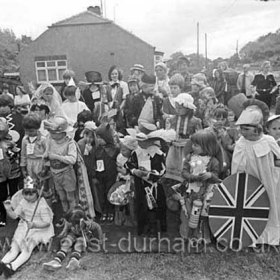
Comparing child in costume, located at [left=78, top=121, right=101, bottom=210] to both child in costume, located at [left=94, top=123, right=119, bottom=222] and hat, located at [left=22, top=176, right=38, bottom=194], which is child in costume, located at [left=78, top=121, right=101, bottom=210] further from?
hat, located at [left=22, top=176, right=38, bottom=194]

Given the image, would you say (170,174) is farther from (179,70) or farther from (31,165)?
(179,70)

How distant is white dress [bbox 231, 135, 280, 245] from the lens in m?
3.18

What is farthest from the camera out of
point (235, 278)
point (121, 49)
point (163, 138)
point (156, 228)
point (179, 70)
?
point (121, 49)

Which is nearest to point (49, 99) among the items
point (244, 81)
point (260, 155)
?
point (260, 155)

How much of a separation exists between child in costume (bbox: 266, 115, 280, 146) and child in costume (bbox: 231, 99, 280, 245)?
28cm

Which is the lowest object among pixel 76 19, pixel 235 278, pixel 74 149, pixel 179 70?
pixel 235 278

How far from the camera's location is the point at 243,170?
3.26 m

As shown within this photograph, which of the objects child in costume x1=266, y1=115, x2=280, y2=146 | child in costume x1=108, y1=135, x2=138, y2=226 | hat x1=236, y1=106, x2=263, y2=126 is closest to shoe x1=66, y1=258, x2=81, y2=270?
child in costume x1=108, y1=135, x2=138, y2=226

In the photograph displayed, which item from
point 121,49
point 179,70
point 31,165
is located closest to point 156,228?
point 31,165

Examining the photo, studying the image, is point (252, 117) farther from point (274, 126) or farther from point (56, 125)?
point (56, 125)

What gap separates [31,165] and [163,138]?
1721 millimetres

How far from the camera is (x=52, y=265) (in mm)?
3176

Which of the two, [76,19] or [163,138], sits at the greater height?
[76,19]

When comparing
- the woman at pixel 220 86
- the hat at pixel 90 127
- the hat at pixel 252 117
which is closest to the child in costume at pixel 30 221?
the hat at pixel 90 127
